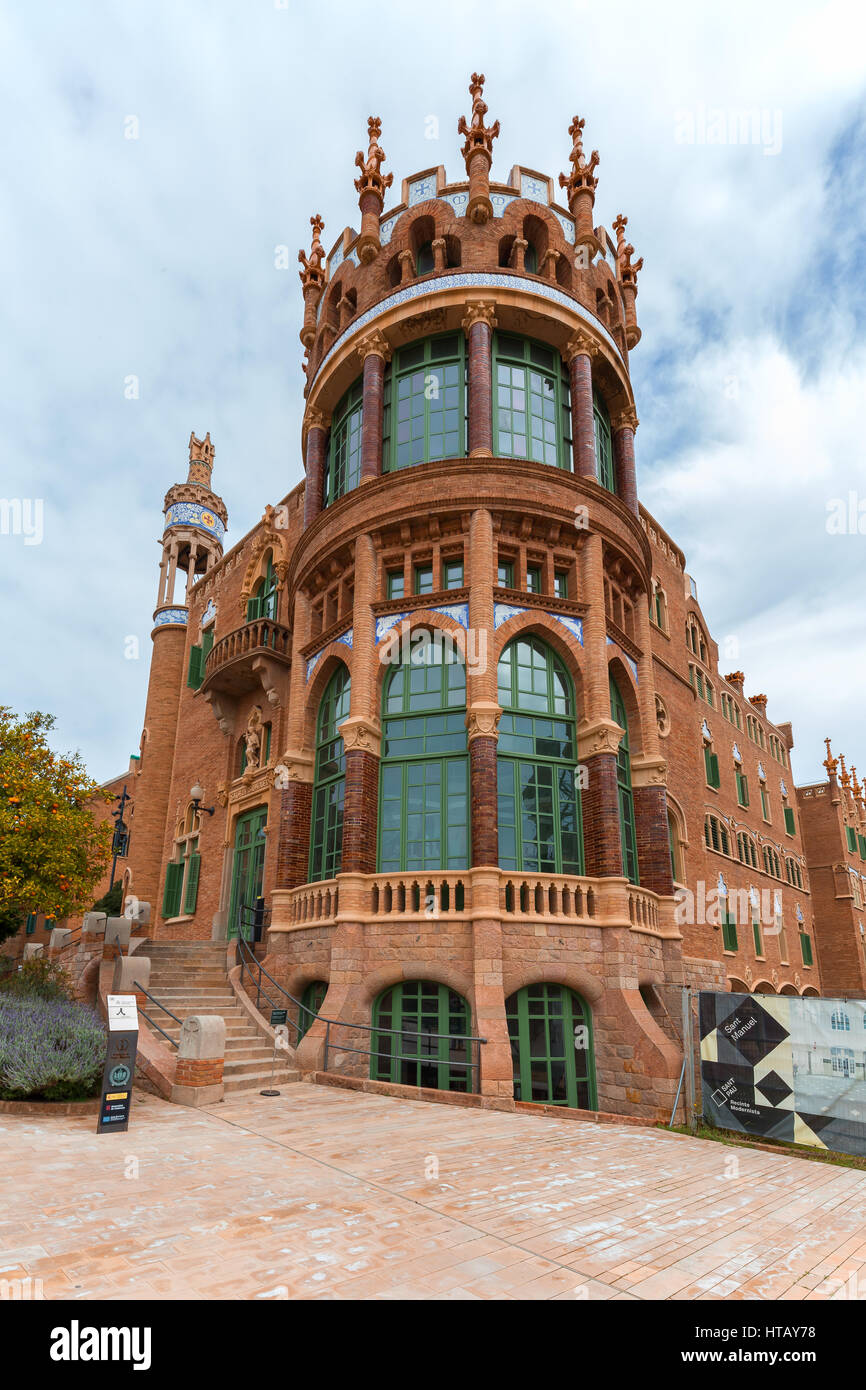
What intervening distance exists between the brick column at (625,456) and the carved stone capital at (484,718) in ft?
24.5

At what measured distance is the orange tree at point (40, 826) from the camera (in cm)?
1661

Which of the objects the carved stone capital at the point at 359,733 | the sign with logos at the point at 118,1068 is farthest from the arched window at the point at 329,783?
the sign with logos at the point at 118,1068

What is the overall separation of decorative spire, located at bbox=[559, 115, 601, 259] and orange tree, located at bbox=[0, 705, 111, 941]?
1716 centimetres

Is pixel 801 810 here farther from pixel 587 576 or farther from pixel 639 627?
pixel 587 576

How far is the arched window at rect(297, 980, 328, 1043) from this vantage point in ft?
49.2

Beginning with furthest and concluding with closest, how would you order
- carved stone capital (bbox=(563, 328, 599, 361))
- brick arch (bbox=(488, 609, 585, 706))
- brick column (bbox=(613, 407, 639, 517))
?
brick column (bbox=(613, 407, 639, 517)), carved stone capital (bbox=(563, 328, 599, 361)), brick arch (bbox=(488, 609, 585, 706))

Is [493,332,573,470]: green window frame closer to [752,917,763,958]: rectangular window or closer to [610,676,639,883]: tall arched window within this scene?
[610,676,639,883]: tall arched window

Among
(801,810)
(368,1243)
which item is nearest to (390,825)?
(368,1243)

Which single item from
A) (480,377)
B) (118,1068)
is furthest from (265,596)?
(118,1068)

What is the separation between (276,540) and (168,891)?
11070mm

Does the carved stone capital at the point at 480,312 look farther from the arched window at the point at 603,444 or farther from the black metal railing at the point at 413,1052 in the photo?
the black metal railing at the point at 413,1052

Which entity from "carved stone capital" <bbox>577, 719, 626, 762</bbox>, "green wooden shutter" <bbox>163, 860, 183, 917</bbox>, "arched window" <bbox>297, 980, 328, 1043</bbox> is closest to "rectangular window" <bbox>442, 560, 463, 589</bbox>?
"carved stone capital" <bbox>577, 719, 626, 762</bbox>

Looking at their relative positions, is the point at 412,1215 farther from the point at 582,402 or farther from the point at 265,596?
the point at 265,596

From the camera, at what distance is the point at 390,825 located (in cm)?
1497
